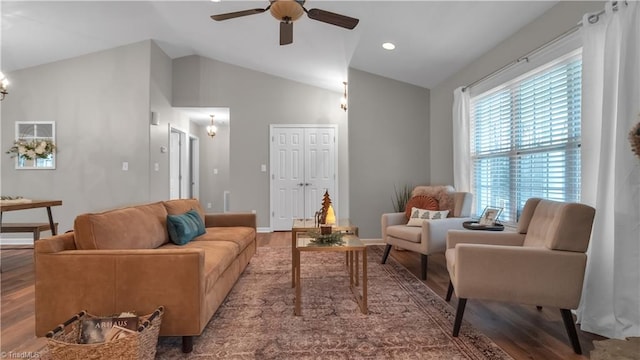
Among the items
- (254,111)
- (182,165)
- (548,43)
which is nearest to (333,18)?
(548,43)

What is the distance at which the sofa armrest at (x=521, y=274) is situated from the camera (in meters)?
2.08

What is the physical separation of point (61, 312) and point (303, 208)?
15.5ft

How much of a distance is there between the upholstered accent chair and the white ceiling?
5.46ft

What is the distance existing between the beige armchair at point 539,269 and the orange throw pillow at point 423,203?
1821 millimetres

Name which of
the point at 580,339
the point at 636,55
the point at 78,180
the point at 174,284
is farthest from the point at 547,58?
the point at 78,180

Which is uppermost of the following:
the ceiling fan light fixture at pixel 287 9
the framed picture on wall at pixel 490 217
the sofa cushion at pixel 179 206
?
the ceiling fan light fixture at pixel 287 9

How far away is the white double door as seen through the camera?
650 centimetres

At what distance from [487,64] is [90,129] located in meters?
5.50

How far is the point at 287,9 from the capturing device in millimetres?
2635

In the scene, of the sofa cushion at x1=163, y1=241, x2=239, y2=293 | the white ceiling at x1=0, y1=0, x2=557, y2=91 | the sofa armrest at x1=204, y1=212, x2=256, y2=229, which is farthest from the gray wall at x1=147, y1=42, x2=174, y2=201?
the sofa cushion at x1=163, y1=241, x2=239, y2=293

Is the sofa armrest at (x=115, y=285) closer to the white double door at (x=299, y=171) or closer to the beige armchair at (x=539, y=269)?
the beige armchair at (x=539, y=269)

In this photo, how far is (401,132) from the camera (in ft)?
17.3

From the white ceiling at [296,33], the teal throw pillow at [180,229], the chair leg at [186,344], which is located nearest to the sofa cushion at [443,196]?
the white ceiling at [296,33]

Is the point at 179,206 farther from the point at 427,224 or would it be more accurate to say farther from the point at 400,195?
the point at 400,195
